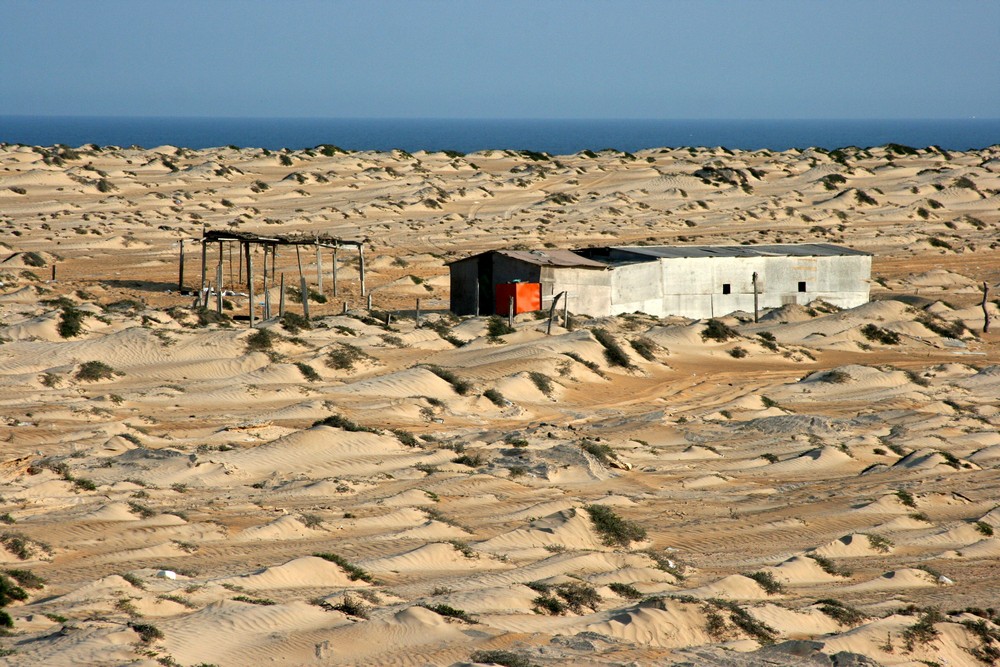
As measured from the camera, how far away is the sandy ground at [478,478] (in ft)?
44.5

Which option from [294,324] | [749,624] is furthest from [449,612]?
Answer: [294,324]

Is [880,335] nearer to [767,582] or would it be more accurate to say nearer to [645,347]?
[645,347]

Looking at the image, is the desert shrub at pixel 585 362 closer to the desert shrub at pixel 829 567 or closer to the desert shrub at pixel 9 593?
the desert shrub at pixel 829 567

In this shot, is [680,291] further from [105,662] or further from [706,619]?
[105,662]

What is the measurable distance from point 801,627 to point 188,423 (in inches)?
547

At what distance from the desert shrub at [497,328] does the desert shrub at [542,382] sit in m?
4.39

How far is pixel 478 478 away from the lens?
2117 cm

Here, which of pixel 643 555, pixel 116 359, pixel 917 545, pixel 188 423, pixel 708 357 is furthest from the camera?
pixel 708 357

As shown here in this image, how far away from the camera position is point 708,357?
3444 centimetres

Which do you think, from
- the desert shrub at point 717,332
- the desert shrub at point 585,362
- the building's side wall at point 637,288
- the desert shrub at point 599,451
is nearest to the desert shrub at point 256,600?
the desert shrub at point 599,451

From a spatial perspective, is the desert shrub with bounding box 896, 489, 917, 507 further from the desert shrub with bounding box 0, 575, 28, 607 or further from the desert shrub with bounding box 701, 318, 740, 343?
the desert shrub with bounding box 701, 318, 740, 343

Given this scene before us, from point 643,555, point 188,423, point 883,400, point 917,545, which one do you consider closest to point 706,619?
point 643,555

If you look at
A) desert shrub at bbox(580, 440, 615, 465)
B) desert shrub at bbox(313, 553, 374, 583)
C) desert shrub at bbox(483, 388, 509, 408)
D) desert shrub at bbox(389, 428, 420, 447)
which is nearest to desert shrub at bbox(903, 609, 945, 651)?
desert shrub at bbox(313, 553, 374, 583)

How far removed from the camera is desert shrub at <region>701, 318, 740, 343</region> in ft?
118
